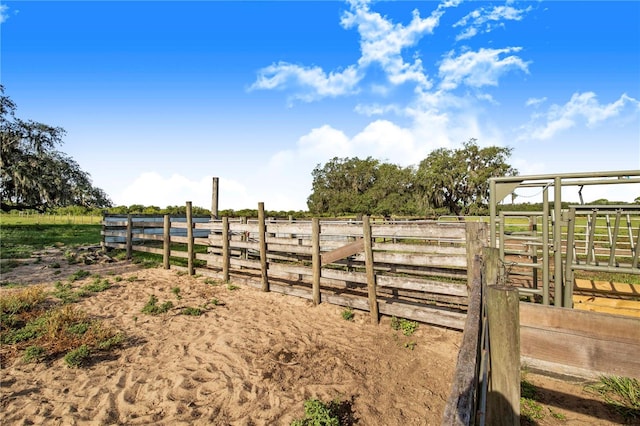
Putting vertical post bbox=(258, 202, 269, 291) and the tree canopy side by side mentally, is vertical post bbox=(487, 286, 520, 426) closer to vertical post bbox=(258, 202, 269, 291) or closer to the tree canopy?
vertical post bbox=(258, 202, 269, 291)

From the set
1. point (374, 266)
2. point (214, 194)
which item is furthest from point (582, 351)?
point (214, 194)

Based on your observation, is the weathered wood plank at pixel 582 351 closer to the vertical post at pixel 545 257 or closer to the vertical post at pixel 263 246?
the vertical post at pixel 545 257

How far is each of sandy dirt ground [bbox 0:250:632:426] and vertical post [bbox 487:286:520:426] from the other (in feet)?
7.57

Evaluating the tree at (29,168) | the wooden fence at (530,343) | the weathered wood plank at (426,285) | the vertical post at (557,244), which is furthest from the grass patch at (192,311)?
the tree at (29,168)

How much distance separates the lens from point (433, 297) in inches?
279

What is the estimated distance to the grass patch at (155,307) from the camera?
6152 mm

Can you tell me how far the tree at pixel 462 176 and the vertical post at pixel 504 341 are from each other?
48217mm

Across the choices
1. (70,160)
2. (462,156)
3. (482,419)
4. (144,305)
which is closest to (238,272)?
(144,305)

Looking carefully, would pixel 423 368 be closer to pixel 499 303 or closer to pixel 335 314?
pixel 335 314

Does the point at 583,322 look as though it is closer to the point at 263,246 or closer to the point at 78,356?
the point at 78,356

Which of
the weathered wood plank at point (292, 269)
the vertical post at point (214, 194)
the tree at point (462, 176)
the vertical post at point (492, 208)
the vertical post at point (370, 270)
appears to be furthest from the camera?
the tree at point (462, 176)

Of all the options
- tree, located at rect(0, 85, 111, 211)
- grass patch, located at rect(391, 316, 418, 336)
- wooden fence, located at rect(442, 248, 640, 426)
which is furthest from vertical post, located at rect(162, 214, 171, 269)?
tree, located at rect(0, 85, 111, 211)

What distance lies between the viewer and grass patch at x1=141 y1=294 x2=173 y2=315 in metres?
6.15

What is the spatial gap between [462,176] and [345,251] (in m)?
45.8
